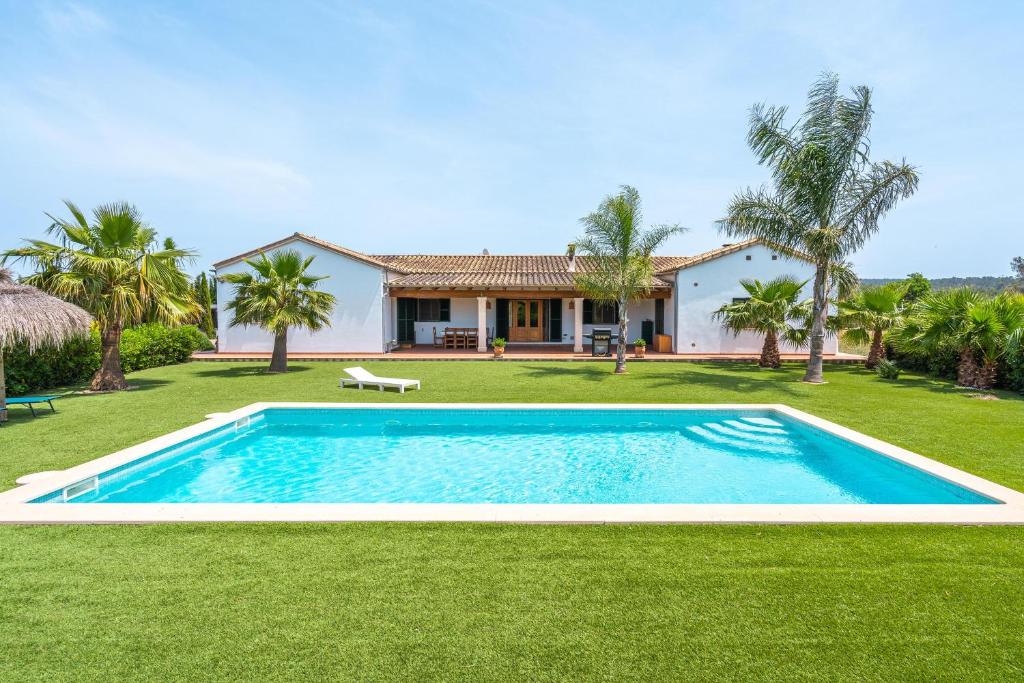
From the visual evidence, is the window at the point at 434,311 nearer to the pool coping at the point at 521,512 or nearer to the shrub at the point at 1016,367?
the shrub at the point at 1016,367

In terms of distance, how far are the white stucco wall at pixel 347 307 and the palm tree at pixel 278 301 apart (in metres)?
4.36

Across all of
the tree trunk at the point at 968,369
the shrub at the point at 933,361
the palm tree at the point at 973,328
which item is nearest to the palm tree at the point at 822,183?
the palm tree at the point at 973,328

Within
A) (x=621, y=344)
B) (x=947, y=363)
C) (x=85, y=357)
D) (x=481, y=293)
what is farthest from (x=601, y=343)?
(x=85, y=357)

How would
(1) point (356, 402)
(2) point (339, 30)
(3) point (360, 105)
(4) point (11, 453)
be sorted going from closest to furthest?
(4) point (11, 453) < (1) point (356, 402) < (2) point (339, 30) < (3) point (360, 105)

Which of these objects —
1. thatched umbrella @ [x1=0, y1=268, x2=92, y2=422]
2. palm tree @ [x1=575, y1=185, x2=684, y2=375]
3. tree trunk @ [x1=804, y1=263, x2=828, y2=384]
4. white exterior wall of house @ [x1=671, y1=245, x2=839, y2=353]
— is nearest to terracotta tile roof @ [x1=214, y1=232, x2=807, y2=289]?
white exterior wall of house @ [x1=671, y1=245, x2=839, y2=353]

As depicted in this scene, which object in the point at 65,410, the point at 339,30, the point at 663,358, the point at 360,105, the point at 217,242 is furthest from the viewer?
the point at 217,242

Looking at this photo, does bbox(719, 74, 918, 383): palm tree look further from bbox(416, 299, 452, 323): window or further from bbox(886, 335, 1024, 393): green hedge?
bbox(416, 299, 452, 323): window

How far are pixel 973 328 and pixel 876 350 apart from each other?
3.94m

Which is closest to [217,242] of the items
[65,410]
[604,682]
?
[65,410]

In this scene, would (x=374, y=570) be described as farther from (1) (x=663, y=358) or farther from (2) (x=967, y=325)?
(1) (x=663, y=358)

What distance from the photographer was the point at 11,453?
7.08m

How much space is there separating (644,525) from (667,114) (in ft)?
48.2

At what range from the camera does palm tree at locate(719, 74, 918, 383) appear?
546 inches

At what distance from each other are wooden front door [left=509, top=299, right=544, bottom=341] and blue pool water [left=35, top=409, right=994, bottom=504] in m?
14.8
